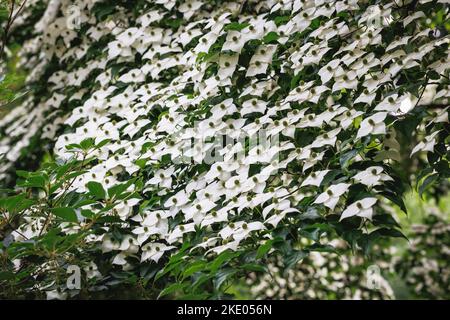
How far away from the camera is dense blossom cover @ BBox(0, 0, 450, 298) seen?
1870mm

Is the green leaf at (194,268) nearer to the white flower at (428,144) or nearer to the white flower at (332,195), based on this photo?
the white flower at (332,195)

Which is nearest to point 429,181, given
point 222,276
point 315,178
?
point 315,178

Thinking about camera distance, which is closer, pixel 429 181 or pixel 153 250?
pixel 429 181

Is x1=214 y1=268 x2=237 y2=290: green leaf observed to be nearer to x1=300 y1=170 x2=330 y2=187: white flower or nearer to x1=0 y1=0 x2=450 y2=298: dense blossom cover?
x1=0 y1=0 x2=450 y2=298: dense blossom cover

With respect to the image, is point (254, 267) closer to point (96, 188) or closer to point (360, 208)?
point (360, 208)

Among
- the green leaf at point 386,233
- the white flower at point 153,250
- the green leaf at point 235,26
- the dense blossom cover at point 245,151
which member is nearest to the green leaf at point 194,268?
the dense blossom cover at point 245,151

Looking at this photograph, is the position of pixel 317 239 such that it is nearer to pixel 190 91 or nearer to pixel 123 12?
pixel 190 91

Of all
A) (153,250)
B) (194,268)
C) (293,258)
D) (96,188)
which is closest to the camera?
(293,258)

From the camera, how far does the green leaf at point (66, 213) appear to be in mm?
1858

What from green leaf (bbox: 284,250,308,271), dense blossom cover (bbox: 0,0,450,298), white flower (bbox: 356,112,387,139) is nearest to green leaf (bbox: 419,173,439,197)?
dense blossom cover (bbox: 0,0,450,298)

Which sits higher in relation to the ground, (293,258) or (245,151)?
(245,151)

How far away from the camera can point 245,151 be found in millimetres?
2145

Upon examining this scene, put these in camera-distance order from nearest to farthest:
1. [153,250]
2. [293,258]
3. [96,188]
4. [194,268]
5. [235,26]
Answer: [293,258]
[194,268]
[96,188]
[153,250]
[235,26]

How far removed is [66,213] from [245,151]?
0.69 meters
